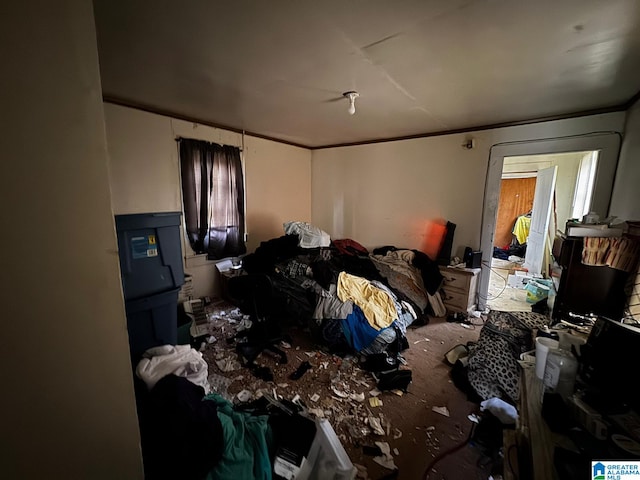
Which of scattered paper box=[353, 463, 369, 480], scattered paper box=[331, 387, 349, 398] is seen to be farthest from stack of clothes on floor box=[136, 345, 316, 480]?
scattered paper box=[331, 387, 349, 398]

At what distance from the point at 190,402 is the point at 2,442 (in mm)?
595

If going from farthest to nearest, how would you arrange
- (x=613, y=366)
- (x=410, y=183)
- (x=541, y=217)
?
(x=541, y=217), (x=410, y=183), (x=613, y=366)

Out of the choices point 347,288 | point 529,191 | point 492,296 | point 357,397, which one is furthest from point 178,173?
point 529,191

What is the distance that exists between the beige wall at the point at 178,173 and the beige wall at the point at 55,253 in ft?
4.42

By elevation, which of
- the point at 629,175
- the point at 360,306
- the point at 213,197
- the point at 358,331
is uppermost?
the point at 629,175

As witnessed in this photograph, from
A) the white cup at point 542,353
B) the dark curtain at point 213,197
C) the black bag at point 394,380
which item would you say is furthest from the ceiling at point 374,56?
the black bag at point 394,380

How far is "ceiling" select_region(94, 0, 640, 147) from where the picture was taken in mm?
1321

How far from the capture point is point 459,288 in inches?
133

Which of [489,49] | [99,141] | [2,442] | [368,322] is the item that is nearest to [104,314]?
[2,442]

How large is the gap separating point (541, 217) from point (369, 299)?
4204mm

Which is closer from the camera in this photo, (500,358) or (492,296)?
(500,358)

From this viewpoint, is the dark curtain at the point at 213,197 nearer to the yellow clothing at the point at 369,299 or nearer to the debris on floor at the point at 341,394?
the debris on floor at the point at 341,394

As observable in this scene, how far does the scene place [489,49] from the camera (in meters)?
1.63

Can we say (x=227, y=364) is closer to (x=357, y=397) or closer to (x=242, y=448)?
(x=357, y=397)
